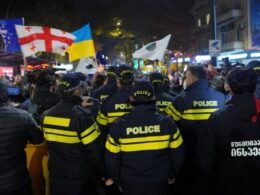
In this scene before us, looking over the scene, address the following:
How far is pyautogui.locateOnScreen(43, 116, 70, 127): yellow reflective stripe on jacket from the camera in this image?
435 centimetres

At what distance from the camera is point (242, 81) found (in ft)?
12.4

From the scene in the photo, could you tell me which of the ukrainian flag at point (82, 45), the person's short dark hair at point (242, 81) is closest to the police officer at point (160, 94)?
the person's short dark hair at point (242, 81)

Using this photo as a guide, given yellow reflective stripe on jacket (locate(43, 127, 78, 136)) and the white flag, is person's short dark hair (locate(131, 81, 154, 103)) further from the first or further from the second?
the white flag

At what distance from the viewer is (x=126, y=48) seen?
44.6 metres

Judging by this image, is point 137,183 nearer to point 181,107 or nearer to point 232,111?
point 232,111

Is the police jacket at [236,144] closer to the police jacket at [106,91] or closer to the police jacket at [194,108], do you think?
the police jacket at [194,108]

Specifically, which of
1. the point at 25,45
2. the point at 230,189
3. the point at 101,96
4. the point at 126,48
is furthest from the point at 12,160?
the point at 126,48

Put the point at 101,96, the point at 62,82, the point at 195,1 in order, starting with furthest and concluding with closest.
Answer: the point at 195,1, the point at 101,96, the point at 62,82

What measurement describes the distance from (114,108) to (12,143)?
2.06m

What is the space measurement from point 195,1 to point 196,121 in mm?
52235

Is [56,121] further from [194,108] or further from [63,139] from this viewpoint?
[194,108]

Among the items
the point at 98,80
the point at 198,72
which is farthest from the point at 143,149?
the point at 98,80

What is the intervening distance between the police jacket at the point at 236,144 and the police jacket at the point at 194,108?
157 cm

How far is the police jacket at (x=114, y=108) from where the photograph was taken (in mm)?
5805
